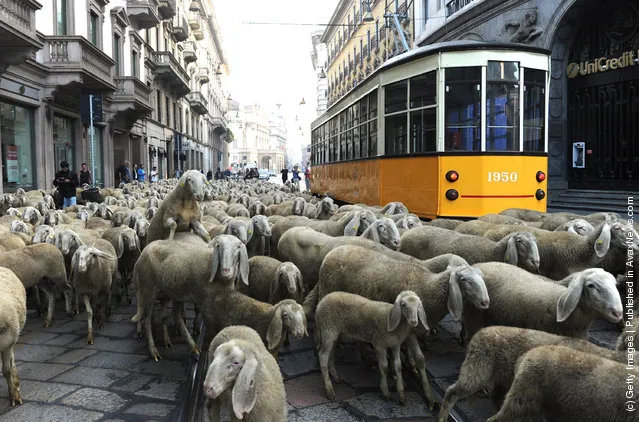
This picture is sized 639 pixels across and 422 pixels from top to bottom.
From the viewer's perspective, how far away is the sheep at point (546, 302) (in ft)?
11.6

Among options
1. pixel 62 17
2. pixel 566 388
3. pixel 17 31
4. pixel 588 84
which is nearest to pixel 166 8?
pixel 62 17

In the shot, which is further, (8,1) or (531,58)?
(8,1)

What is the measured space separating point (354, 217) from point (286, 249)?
39.9 inches

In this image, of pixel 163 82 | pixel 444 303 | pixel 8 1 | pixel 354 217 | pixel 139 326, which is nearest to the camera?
pixel 444 303

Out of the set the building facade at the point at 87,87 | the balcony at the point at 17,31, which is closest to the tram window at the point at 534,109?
the building facade at the point at 87,87

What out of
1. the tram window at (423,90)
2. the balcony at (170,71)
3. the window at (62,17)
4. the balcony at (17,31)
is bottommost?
the tram window at (423,90)

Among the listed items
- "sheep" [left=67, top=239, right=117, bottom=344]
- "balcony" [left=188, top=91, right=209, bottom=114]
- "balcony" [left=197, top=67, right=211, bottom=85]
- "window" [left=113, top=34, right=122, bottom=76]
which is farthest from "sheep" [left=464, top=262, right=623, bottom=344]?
"balcony" [left=197, top=67, right=211, bottom=85]

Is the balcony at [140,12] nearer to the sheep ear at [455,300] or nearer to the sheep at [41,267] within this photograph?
the sheep at [41,267]

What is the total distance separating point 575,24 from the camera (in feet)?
51.5

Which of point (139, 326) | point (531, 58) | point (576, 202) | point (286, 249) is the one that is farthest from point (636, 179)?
point (139, 326)

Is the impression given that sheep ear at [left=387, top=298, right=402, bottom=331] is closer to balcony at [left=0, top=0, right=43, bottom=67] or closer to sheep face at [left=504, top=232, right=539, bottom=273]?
sheep face at [left=504, top=232, right=539, bottom=273]

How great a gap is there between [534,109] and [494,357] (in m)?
6.62

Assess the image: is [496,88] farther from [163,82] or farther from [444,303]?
[163,82]

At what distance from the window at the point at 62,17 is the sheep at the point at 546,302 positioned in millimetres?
19121
